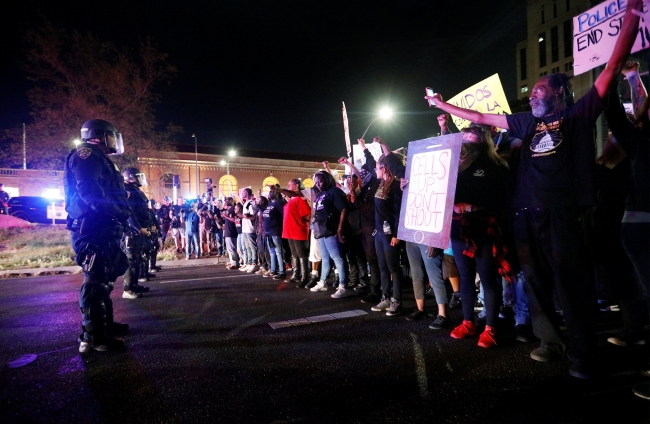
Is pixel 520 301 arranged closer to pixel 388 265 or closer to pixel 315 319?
pixel 388 265

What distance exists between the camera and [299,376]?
9.52 feet

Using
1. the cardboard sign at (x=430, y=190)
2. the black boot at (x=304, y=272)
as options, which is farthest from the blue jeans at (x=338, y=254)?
the cardboard sign at (x=430, y=190)

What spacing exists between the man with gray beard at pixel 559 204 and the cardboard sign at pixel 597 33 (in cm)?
246

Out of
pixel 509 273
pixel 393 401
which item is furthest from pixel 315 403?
pixel 509 273

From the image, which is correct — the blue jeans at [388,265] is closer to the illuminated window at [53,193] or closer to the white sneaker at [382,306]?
the white sneaker at [382,306]

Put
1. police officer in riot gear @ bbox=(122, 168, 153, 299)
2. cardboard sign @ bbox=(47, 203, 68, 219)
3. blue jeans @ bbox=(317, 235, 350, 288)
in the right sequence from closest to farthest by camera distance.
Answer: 1. blue jeans @ bbox=(317, 235, 350, 288)
2. police officer in riot gear @ bbox=(122, 168, 153, 299)
3. cardboard sign @ bbox=(47, 203, 68, 219)

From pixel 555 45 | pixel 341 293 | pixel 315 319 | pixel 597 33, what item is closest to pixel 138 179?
pixel 341 293

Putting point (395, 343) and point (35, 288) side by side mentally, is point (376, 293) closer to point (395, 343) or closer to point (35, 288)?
point (395, 343)

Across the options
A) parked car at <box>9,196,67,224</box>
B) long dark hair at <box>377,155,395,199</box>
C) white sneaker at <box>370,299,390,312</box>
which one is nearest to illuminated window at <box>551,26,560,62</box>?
long dark hair at <box>377,155,395,199</box>

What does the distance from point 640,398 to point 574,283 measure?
0.80 metres

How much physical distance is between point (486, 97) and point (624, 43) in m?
2.64

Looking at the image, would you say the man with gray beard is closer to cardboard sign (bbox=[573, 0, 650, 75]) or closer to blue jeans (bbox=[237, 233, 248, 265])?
cardboard sign (bbox=[573, 0, 650, 75])

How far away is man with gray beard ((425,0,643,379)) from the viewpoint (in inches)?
107

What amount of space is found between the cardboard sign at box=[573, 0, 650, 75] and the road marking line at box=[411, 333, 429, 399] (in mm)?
4198
